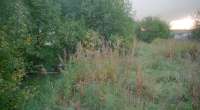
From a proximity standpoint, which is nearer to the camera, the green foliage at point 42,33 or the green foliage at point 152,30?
the green foliage at point 42,33

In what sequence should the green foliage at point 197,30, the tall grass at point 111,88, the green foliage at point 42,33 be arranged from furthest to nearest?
the green foliage at point 197,30
the tall grass at point 111,88
the green foliage at point 42,33

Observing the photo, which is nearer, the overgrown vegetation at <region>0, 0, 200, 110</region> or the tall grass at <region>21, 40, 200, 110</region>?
the overgrown vegetation at <region>0, 0, 200, 110</region>

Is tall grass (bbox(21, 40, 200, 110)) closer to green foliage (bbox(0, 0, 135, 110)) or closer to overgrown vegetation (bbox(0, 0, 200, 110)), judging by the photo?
overgrown vegetation (bbox(0, 0, 200, 110))

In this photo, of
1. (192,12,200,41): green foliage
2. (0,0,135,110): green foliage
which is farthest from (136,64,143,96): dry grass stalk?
(192,12,200,41): green foliage

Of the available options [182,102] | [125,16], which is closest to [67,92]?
[182,102]

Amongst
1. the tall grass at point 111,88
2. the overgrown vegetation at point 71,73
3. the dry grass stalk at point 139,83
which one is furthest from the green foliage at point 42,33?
the dry grass stalk at point 139,83

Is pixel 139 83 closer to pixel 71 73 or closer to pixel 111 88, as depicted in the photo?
pixel 111 88

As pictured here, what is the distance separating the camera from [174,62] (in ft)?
35.1

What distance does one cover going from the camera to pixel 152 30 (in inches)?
1624

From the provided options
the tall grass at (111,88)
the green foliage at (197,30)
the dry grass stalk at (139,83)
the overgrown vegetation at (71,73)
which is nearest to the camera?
the overgrown vegetation at (71,73)

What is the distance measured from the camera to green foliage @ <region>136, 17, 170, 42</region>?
41.0 m

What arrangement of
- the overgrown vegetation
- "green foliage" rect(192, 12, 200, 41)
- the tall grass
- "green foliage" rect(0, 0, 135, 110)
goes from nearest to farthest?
"green foliage" rect(0, 0, 135, 110) → the overgrown vegetation → the tall grass → "green foliage" rect(192, 12, 200, 41)

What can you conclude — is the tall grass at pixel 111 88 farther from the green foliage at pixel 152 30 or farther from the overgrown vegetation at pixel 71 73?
the green foliage at pixel 152 30

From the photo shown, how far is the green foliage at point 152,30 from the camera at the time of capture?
135 ft
